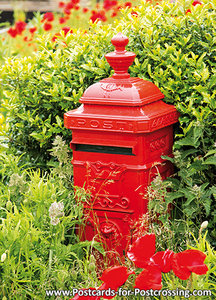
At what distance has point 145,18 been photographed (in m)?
3.73

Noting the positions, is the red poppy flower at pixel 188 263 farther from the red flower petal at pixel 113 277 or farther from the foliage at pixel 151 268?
the red flower petal at pixel 113 277

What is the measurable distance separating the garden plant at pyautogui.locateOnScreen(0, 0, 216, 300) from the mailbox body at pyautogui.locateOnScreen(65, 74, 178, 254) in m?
0.10

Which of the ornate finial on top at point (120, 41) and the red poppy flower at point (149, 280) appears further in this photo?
the ornate finial on top at point (120, 41)

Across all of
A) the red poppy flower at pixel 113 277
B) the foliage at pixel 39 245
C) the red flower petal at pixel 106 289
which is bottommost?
the foliage at pixel 39 245

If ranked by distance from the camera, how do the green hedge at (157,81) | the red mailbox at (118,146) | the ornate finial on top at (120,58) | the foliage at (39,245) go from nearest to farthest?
the foliage at (39,245)
the red mailbox at (118,146)
the ornate finial on top at (120,58)
the green hedge at (157,81)

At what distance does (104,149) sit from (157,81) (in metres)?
0.70

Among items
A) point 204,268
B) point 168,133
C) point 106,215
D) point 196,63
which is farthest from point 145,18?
point 204,268

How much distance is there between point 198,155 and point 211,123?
0.26m

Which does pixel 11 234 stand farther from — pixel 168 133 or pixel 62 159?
pixel 168 133

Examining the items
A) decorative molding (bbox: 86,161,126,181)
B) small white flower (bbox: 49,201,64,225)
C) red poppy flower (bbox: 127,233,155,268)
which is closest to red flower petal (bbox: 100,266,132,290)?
red poppy flower (bbox: 127,233,155,268)

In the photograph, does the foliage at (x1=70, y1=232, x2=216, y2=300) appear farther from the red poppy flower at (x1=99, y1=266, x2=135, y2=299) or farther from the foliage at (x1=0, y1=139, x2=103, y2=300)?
the foliage at (x1=0, y1=139, x2=103, y2=300)

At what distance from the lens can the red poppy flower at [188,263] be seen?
1.93 metres

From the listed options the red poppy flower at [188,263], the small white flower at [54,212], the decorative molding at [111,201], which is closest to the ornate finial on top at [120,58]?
the decorative molding at [111,201]

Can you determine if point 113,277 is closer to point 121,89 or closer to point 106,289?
point 106,289
